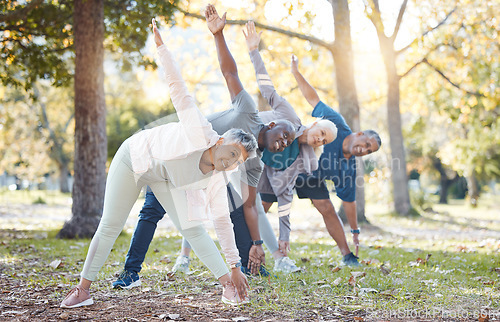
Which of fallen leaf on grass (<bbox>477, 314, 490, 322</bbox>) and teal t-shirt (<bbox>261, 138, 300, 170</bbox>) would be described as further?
teal t-shirt (<bbox>261, 138, 300, 170</bbox>)

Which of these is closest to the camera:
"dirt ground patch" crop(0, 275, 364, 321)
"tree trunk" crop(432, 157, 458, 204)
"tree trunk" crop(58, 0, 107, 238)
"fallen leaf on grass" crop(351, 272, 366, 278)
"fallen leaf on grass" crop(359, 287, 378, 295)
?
"dirt ground patch" crop(0, 275, 364, 321)

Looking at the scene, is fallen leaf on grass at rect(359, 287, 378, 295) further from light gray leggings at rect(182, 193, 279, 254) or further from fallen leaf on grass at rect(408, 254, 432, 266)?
fallen leaf on grass at rect(408, 254, 432, 266)

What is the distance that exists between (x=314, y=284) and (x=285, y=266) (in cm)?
62

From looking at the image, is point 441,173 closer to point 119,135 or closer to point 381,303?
point 119,135

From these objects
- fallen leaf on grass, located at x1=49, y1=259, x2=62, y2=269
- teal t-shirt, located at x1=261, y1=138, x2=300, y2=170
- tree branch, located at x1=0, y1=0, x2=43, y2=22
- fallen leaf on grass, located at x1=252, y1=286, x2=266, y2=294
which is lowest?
fallen leaf on grass, located at x1=252, y1=286, x2=266, y2=294

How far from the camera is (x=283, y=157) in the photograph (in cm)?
494

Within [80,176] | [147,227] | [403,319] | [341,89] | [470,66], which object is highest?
[470,66]

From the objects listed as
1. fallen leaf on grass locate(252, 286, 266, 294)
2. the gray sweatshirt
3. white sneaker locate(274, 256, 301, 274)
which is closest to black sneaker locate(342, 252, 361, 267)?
white sneaker locate(274, 256, 301, 274)

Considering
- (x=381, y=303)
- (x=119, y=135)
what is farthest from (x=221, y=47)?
(x=119, y=135)

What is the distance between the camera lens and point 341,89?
1075 cm

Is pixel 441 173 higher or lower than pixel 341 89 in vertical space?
lower

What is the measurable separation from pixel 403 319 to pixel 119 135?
92.8 ft

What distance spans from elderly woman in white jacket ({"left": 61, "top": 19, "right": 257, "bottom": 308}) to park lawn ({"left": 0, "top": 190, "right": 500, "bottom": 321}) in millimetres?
331

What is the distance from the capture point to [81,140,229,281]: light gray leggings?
3627 millimetres
